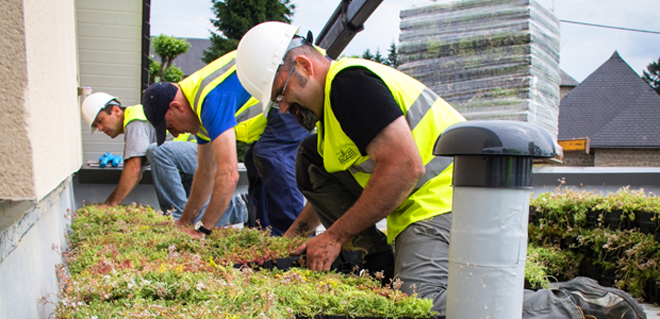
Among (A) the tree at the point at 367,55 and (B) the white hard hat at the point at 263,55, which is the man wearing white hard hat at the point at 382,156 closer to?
(B) the white hard hat at the point at 263,55

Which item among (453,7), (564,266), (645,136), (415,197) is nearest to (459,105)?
(453,7)

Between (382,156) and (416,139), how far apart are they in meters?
0.33

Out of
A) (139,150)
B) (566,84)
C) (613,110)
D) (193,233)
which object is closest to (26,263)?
(193,233)

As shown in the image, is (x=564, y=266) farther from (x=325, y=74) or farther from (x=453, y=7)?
(x=453, y=7)

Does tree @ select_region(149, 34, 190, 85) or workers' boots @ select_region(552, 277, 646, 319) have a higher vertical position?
tree @ select_region(149, 34, 190, 85)

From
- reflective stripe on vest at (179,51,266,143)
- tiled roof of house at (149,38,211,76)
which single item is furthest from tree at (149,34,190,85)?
tiled roof of house at (149,38,211,76)

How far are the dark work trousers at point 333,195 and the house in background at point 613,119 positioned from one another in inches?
1364

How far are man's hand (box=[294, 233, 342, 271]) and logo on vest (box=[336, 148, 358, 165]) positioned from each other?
1.55 feet

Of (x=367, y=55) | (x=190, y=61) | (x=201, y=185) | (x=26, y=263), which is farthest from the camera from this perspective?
(x=190, y=61)

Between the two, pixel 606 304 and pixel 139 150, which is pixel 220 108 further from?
pixel 606 304

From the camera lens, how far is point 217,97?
3.33 m

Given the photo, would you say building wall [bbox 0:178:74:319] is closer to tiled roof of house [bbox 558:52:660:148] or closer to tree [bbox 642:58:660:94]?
tiled roof of house [bbox 558:52:660:148]

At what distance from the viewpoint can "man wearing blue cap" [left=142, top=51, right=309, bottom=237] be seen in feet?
10.3

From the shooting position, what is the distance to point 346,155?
2.42 meters
